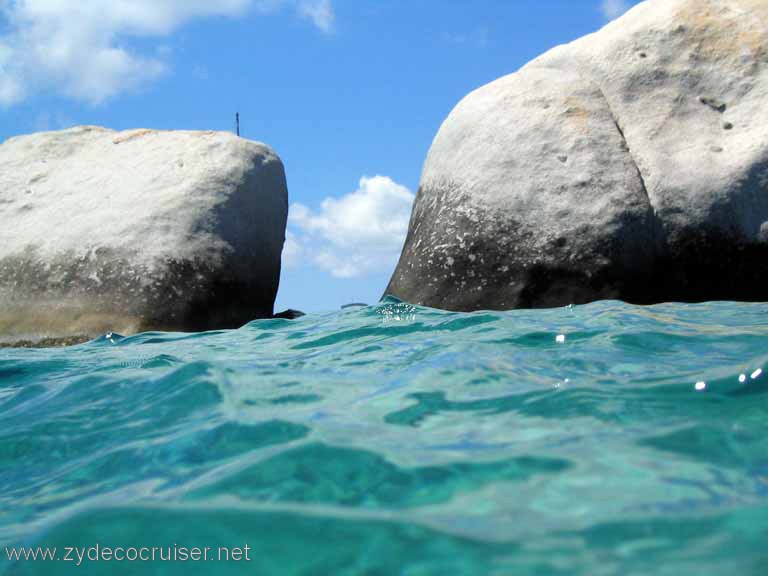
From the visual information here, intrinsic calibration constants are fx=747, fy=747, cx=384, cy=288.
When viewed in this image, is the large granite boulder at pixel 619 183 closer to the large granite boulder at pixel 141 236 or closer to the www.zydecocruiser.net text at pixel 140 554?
the large granite boulder at pixel 141 236

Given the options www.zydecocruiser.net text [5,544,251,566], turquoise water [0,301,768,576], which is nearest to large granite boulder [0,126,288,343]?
turquoise water [0,301,768,576]

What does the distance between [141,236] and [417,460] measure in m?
5.94

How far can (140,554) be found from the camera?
1.20 metres

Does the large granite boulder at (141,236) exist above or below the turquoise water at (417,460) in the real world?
above

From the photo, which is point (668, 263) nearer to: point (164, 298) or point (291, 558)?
point (164, 298)

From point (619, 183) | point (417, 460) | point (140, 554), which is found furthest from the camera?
point (619, 183)

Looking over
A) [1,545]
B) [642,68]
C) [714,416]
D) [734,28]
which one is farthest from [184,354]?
[734,28]

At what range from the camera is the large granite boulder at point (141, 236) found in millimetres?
6715

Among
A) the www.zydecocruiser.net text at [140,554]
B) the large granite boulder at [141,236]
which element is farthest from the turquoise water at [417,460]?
the large granite boulder at [141,236]

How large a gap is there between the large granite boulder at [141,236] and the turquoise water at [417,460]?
3624mm

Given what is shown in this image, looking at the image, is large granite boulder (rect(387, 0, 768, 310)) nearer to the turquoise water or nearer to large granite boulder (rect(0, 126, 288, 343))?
large granite boulder (rect(0, 126, 288, 343))

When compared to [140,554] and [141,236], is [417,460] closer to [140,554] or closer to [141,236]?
[140,554]

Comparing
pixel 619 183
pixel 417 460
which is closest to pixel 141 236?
pixel 619 183

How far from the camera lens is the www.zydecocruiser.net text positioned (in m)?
1.16
